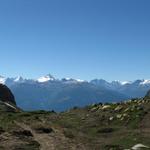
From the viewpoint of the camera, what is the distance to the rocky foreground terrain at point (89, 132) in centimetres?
5403

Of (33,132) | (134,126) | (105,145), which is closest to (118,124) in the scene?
(134,126)

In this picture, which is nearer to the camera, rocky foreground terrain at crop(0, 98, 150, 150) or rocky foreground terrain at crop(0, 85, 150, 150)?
rocky foreground terrain at crop(0, 85, 150, 150)

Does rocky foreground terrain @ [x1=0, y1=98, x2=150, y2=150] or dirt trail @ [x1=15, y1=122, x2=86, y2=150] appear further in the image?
rocky foreground terrain @ [x1=0, y1=98, x2=150, y2=150]

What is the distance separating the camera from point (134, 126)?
69.8 metres

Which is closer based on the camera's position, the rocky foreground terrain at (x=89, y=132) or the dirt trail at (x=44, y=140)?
the rocky foreground terrain at (x=89, y=132)

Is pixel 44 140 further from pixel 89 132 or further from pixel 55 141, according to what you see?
pixel 89 132

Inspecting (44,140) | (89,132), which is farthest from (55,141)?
(89,132)

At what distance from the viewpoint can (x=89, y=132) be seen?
68.8m

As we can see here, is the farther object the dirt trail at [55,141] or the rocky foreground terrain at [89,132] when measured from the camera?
the rocky foreground terrain at [89,132]

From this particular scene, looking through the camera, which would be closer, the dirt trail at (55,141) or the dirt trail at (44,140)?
the dirt trail at (55,141)

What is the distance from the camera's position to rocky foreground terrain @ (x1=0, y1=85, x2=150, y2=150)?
5403 centimetres

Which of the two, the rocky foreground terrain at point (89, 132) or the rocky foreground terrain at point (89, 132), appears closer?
the rocky foreground terrain at point (89, 132)

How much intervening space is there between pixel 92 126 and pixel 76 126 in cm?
320

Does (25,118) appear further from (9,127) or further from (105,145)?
(105,145)
